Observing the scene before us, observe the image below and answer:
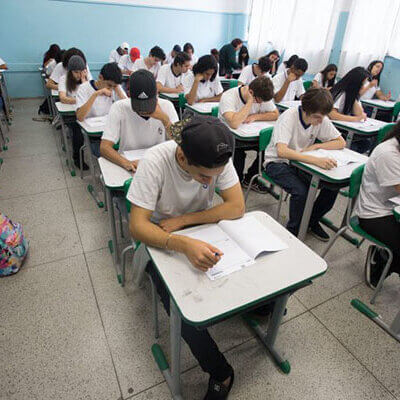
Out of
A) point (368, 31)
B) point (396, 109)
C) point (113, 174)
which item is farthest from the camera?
point (368, 31)

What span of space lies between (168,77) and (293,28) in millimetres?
3160

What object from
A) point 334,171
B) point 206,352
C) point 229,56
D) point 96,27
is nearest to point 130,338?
point 206,352

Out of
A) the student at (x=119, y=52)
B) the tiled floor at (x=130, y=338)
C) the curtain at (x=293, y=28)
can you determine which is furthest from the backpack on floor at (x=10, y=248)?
the curtain at (x=293, y=28)

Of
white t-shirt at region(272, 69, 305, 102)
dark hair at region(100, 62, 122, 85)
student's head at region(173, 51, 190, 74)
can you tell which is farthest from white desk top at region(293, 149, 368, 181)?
student's head at region(173, 51, 190, 74)

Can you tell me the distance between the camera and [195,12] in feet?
22.9

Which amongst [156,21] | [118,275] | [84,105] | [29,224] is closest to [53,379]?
[118,275]

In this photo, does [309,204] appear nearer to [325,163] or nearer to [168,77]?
[325,163]

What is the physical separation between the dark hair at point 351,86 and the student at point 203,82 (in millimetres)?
1390

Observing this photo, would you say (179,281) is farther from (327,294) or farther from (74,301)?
(327,294)

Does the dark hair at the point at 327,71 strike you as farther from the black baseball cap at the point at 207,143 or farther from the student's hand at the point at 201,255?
the student's hand at the point at 201,255

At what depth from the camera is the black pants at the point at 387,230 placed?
5.23 feet

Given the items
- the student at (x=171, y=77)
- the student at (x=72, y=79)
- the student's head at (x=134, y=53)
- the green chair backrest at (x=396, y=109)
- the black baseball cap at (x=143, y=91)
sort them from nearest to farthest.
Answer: the black baseball cap at (x=143, y=91)
the student at (x=72, y=79)
the green chair backrest at (x=396, y=109)
the student at (x=171, y=77)
the student's head at (x=134, y=53)

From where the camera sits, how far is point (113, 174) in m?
1.65

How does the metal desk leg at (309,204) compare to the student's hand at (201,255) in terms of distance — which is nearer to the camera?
the student's hand at (201,255)
